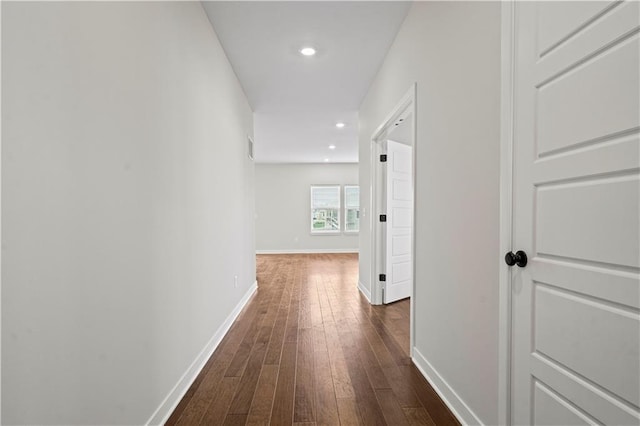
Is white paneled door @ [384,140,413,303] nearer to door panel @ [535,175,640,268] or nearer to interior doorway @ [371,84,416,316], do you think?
interior doorway @ [371,84,416,316]

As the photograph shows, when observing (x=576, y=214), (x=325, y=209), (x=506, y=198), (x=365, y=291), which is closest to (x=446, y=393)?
(x=506, y=198)

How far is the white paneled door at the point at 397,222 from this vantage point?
163 inches

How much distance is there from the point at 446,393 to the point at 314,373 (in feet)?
2.81

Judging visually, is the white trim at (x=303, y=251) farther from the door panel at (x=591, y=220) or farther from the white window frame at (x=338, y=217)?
the door panel at (x=591, y=220)

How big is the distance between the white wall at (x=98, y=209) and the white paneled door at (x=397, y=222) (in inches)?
96.0

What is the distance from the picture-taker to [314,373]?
235cm

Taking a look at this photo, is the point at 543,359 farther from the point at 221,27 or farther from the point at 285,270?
the point at 285,270

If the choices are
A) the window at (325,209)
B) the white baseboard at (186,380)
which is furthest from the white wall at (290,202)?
the white baseboard at (186,380)

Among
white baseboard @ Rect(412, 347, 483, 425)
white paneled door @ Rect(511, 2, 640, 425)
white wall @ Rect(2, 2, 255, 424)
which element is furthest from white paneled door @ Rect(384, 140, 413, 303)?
white paneled door @ Rect(511, 2, 640, 425)

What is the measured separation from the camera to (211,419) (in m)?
1.82

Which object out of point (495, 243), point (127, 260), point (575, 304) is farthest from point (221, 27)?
point (575, 304)

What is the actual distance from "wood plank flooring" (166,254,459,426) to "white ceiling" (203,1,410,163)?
8.64ft

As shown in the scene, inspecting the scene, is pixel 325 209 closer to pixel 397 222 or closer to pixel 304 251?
pixel 304 251

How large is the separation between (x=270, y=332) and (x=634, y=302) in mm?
2779
